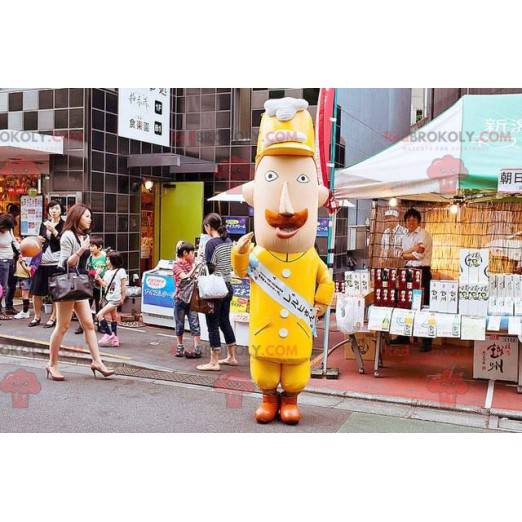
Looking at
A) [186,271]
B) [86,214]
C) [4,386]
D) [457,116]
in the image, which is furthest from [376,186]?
[4,386]

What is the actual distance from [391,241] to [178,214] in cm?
650

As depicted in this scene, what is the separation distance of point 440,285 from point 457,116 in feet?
6.64

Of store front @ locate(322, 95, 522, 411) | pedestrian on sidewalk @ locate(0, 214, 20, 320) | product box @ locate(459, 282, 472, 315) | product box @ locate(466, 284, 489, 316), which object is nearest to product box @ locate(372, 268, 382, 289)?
store front @ locate(322, 95, 522, 411)

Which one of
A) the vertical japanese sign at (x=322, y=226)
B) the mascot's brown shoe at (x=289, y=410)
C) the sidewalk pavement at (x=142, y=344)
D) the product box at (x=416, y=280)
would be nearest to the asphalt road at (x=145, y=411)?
the mascot's brown shoe at (x=289, y=410)

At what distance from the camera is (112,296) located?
28.3 feet

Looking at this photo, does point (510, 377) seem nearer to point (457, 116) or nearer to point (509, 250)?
point (509, 250)

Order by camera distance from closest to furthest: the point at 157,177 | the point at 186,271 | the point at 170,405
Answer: the point at 170,405 < the point at 186,271 < the point at 157,177

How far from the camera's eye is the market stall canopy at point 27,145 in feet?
34.4

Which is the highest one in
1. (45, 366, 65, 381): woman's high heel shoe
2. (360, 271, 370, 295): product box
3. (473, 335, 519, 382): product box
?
(360, 271, 370, 295): product box

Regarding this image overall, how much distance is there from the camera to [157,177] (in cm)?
1413

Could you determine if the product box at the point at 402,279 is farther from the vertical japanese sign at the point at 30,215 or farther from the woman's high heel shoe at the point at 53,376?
the vertical japanese sign at the point at 30,215

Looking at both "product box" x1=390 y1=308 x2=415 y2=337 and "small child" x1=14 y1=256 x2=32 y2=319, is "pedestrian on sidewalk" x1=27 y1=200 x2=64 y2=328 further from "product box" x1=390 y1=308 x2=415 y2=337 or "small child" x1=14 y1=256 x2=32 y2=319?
"product box" x1=390 y1=308 x2=415 y2=337

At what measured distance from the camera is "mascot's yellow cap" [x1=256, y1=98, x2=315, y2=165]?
496cm

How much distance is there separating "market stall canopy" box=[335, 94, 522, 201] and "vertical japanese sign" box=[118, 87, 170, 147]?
489 centimetres
